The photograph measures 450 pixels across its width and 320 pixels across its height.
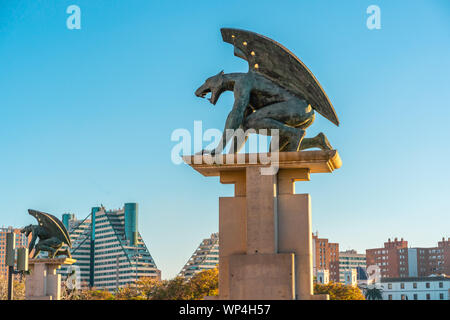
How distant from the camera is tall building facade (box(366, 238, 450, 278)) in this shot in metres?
185

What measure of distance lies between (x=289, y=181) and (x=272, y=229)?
2.92ft

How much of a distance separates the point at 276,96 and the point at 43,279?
87.3 ft

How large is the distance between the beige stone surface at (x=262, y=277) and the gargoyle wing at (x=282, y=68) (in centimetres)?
257

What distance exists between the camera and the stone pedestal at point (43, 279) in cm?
3466

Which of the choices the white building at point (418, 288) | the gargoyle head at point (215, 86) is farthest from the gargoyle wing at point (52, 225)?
the white building at point (418, 288)

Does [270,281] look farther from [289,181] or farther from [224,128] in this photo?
[224,128]

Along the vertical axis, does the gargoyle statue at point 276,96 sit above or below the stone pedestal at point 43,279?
above

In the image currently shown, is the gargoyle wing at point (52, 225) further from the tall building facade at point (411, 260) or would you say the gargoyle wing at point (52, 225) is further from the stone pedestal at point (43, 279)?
the tall building facade at point (411, 260)

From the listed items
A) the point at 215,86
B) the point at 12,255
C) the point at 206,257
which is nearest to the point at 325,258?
the point at 206,257

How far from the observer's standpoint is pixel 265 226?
416 inches

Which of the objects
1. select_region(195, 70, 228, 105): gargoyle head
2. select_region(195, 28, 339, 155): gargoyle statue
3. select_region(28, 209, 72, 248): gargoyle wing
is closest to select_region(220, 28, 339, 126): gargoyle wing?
select_region(195, 28, 339, 155): gargoyle statue
